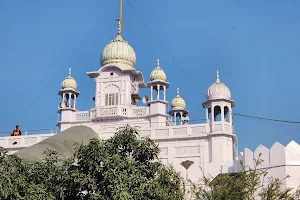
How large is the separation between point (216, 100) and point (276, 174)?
10.2m

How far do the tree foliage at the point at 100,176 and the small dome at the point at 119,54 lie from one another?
1931 centimetres

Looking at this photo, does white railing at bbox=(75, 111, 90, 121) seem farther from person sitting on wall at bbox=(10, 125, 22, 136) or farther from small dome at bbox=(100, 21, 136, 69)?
small dome at bbox=(100, 21, 136, 69)

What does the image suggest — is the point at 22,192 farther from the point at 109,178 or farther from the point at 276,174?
the point at 276,174

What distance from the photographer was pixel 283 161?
71.7 feet

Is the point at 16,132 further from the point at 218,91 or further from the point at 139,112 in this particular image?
the point at 218,91

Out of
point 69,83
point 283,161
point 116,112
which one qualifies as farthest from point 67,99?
→ point 283,161

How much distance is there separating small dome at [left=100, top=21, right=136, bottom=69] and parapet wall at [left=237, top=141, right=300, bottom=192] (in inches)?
626

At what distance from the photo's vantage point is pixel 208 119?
31922 millimetres

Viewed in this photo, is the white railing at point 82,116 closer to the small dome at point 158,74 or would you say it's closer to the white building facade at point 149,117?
the white building facade at point 149,117

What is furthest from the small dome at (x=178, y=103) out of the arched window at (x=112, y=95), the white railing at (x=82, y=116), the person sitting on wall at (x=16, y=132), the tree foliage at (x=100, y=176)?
the tree foliage at (x=100, y=176)

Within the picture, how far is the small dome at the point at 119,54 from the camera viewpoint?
37.0 m

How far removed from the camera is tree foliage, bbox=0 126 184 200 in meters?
16.1

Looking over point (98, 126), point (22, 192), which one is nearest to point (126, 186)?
point (22, 192)

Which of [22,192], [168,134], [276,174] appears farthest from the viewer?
[168,134]
